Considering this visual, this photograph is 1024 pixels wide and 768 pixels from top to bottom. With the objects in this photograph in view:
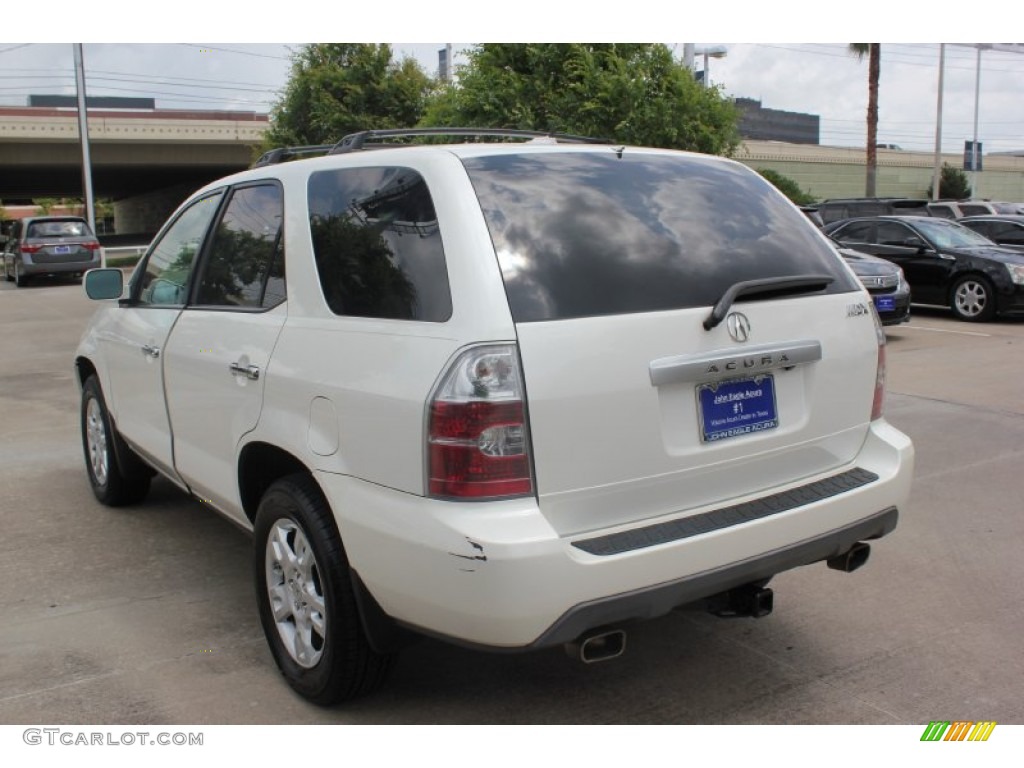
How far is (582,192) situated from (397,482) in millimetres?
1071

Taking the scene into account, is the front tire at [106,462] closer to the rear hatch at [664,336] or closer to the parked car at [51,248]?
the rear hatch at [664,336]

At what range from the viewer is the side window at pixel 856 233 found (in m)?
15.1

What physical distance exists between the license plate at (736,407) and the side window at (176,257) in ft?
7.81

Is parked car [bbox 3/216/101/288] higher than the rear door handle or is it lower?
lower

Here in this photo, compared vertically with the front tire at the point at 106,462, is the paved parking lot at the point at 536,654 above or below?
below

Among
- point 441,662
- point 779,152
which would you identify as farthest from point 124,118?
point 441,662

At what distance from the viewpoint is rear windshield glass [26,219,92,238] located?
76.5 feet

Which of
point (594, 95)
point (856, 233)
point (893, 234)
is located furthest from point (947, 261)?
point (594, 95)

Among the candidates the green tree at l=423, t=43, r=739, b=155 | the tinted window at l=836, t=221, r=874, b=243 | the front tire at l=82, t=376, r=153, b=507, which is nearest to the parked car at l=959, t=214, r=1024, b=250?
the tinted window at l=836, t=221, r=874, b=243

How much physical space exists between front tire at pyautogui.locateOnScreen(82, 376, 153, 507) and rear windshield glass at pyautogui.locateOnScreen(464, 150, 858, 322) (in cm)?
318

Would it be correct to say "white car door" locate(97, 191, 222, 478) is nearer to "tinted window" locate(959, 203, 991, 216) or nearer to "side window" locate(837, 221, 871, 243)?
"side window" locate(837, 221, 871, 243)

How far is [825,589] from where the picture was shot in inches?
168

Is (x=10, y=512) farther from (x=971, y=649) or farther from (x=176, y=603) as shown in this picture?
(x=971, y=649)

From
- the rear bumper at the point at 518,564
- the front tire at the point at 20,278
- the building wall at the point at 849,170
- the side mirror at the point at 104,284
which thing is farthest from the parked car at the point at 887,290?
the building wall at the point at 849,170
